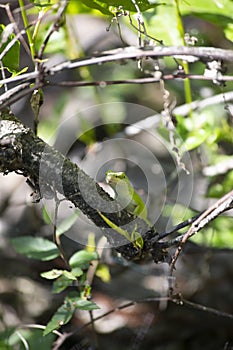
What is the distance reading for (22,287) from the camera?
7.29ft

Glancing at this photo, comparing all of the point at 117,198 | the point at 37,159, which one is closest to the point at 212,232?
the point at 117,198

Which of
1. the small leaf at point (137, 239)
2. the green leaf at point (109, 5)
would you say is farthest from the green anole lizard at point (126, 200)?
the green leaf at point (109, 5)

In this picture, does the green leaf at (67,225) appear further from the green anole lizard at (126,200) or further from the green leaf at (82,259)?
the green anole lizard at (126,200)

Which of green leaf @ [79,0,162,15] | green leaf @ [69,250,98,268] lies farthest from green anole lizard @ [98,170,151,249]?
green leaf @ [79,0,162,15]

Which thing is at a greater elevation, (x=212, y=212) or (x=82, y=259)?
(x=212, y=212)

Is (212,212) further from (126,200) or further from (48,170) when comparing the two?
(48,170)

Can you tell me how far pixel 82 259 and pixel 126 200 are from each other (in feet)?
0.86

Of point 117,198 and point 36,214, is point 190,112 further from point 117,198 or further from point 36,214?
point 36,214

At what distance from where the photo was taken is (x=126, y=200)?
1.19 m

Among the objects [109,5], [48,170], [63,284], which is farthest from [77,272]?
[109,5]

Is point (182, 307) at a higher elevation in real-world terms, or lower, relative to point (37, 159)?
lower

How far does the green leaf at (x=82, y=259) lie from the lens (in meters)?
1.37

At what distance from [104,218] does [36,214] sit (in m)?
1.16

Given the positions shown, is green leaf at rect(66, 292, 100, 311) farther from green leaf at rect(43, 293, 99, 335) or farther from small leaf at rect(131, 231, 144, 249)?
small leaf at rect(131, 231, 144, 249)
